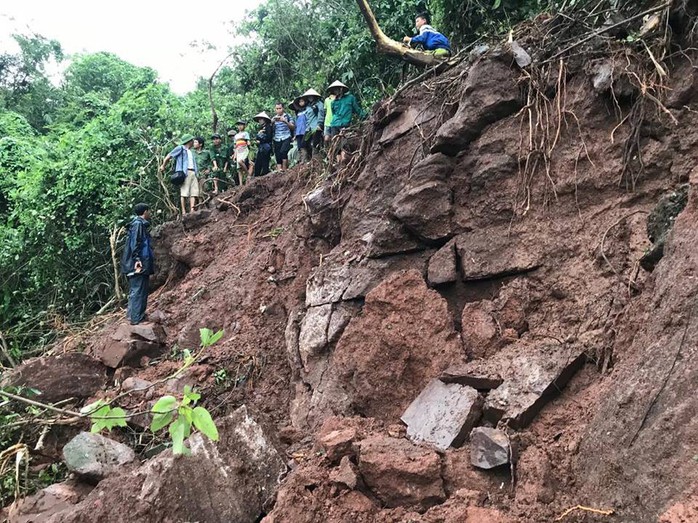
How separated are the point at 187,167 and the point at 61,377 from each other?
4.87 metres

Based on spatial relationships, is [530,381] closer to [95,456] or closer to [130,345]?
[95,456]

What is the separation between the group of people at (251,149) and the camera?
870cm

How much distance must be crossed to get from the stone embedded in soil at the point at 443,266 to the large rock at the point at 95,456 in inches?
133

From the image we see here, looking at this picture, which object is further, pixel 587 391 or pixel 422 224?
pixel 422 224

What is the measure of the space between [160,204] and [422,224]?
8.08 meters

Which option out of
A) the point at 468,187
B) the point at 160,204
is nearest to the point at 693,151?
the point at 468,187

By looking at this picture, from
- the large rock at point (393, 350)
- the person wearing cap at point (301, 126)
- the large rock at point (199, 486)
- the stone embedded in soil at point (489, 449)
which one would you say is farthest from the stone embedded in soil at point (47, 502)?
the person wearing cap at point (301, 126)

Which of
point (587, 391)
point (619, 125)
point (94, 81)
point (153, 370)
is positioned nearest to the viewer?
point (587, 391)

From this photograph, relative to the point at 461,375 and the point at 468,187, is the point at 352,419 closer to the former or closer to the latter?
the point at 461,375

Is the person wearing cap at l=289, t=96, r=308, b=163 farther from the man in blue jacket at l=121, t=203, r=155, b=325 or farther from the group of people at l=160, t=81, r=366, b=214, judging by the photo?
the man in blue jacket at l=121, t=203, r=155, b=325

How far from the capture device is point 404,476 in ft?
12.1

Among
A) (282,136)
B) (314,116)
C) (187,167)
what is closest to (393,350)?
(314,116)

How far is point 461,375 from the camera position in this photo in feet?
14.3

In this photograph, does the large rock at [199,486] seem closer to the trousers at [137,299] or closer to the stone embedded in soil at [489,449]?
the stone embedded in soil at [489,449]
